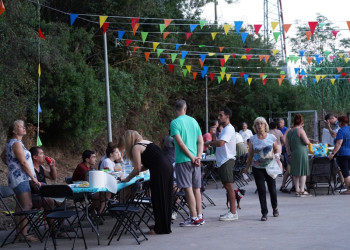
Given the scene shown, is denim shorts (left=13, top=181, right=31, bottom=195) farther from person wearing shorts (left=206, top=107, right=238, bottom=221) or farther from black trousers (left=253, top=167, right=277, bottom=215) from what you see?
black trousers (left=253, top=167, right=277, bottom=215)

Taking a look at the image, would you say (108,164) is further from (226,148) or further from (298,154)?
(298,154)

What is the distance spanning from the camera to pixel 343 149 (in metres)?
13.7

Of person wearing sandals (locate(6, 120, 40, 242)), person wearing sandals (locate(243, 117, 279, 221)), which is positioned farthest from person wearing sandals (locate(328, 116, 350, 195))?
person wearing sandals (locate(6, 120, 40, 242))

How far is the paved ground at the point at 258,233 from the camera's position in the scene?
26.1ft

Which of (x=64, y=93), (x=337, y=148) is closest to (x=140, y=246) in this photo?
(x=337, y=148)

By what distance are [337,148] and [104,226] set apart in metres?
5.93

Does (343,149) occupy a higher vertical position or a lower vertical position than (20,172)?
lower

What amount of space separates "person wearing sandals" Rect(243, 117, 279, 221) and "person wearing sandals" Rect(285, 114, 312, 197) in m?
3.48

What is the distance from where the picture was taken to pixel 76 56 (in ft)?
80.8

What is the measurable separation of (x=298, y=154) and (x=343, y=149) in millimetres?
1007


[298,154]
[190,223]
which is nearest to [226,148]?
[190,223]

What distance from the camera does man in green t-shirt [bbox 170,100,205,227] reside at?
948 centimetres

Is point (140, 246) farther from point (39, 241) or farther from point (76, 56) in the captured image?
point (76, 56)

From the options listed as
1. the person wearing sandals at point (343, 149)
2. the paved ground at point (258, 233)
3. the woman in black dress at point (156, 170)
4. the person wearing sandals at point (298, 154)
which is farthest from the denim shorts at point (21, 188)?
the person wearing sandals at point (343, 149)
